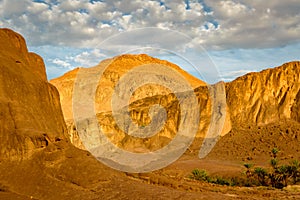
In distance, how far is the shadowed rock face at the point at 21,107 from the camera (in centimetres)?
1185

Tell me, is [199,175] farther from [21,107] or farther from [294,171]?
[21,107]

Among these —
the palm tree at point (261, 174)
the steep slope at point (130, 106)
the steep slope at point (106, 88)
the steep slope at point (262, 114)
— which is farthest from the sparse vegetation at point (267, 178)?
the steep slope at point (106, 88)

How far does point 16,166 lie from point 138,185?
184 inches

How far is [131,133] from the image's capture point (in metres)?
64.2

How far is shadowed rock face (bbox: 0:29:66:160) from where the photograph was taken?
11852mm

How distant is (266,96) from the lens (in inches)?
2514

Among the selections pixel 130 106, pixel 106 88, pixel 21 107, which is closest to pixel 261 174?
pixel 21 107

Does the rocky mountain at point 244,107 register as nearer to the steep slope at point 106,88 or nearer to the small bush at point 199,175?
the small bush at point 199,175

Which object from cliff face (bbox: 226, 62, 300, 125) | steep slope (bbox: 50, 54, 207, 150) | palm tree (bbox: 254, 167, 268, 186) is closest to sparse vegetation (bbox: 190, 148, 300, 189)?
palm tree (bbox: 254, 167, 268, 186)

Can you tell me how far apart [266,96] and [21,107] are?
187ft

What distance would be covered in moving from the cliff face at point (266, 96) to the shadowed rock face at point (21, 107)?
2001 inches

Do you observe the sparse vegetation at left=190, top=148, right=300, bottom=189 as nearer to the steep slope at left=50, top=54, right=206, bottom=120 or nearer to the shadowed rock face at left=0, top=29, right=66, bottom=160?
the shadowed rock face at left=0, top=29, right=66, bottom=160

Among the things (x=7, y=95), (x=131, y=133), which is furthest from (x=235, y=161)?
(x=7, y=95)

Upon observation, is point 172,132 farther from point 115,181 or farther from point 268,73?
point 115,181
